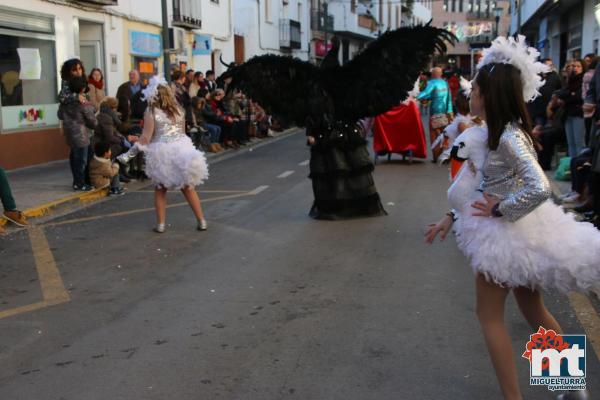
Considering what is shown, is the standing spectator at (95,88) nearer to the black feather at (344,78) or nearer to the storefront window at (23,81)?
the storefront window at (23,81)

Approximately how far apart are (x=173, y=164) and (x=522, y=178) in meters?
5.67

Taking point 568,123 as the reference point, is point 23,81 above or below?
above

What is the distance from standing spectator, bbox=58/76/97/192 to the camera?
1122 cm

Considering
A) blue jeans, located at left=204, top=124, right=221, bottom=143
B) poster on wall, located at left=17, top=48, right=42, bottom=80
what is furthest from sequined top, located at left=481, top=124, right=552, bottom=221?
blue jeans, located at left=204, top=124, right=221, bottom=143

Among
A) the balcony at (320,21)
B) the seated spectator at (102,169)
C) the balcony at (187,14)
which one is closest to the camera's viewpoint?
the seated spectator at (102,169)

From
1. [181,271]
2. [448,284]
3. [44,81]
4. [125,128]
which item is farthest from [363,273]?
[44,81]

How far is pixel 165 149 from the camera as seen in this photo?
838 cm

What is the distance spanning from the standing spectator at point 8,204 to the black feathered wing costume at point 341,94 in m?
2.91

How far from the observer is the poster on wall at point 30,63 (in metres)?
14.8

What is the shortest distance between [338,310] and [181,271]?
1867 millimetres

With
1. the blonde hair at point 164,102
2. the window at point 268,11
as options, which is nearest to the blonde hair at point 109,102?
the blonde hair at point 164,102

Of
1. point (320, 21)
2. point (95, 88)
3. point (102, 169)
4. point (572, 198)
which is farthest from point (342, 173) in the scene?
point (320, 21)

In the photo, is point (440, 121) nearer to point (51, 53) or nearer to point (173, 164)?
point (173, 164)
